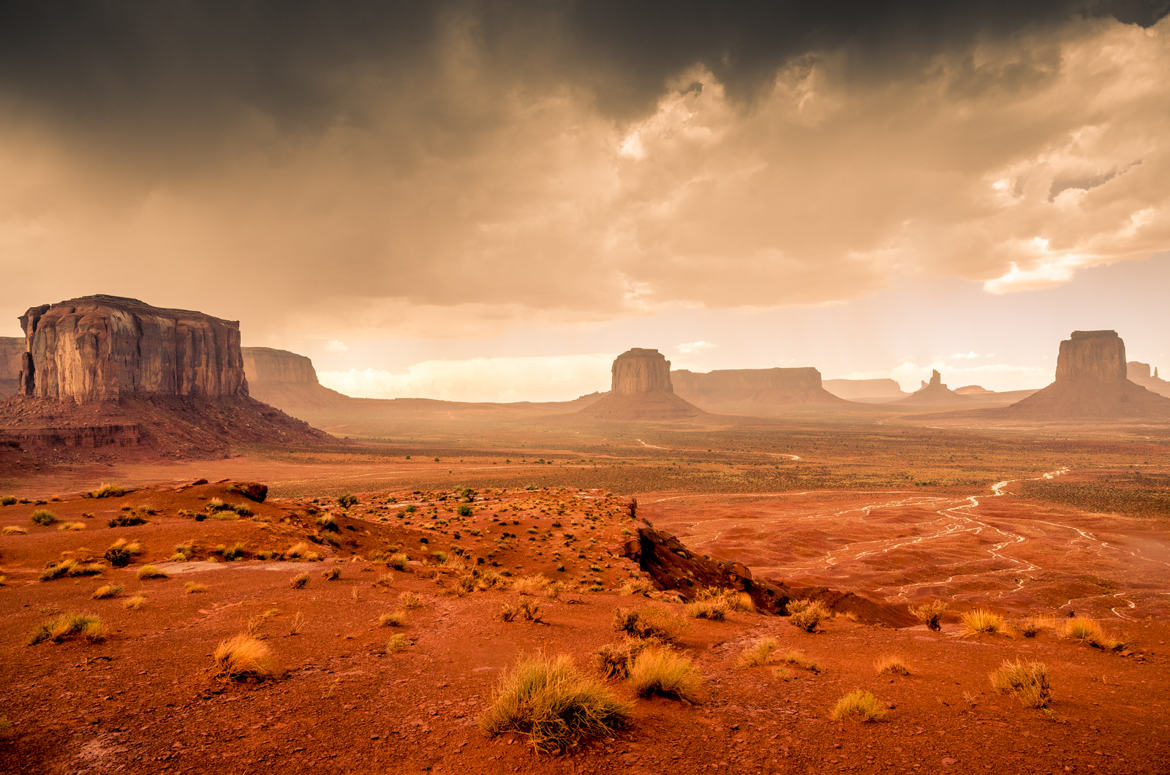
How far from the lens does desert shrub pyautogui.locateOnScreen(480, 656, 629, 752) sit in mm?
5457

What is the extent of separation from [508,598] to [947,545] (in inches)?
1399

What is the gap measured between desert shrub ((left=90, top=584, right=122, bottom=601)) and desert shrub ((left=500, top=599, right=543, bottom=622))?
27.5 feet

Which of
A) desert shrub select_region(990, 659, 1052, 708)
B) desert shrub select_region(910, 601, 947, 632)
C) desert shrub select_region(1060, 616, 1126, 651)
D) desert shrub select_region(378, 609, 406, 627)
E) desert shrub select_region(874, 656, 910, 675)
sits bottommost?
desert shrub select_region(910, 601, 947, 632)

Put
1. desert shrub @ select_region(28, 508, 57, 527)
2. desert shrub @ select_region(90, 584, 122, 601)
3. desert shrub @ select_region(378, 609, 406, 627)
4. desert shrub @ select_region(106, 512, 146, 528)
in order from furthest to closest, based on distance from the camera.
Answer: desert shrub @ select_region(28, 508, 57, 527), desert shrub @ select_region(106, 512, 146, 528), desert shrub @ select_region(90, 584, 122, 601), desert shrub @ select_region(378, 609, 406, 627)

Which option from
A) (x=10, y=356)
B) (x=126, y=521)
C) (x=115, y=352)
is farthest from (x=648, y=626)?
(x=10, y=356)

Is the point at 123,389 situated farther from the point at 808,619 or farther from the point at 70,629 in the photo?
the point at 808,619

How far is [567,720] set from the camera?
5.67 m

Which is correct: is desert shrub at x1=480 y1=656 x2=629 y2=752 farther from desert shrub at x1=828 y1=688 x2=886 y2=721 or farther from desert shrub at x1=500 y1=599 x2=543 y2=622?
desert shrub at x1=500 y1=599 x2=543 y2=622

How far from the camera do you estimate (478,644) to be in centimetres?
956

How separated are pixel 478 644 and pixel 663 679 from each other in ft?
13.8

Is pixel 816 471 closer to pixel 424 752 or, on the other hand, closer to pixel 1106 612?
pixel 1106 612

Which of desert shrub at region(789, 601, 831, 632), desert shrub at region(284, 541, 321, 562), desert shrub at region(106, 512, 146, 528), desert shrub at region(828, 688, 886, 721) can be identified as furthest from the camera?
desert shrub at region(106, 512, 146, 528)

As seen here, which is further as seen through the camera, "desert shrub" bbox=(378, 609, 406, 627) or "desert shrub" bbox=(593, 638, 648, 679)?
"desert shrub" bbox=(378, 609, 406, 627)

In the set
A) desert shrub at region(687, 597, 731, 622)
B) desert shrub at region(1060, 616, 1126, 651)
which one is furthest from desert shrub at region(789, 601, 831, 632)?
desert shrub at region(1060, 616, 1126, 651)
